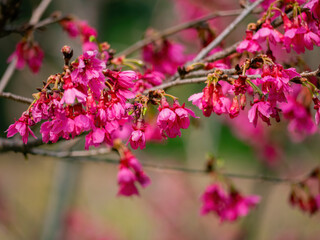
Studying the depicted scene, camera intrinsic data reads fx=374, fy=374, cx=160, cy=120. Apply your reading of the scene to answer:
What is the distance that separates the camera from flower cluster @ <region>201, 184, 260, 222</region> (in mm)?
2244

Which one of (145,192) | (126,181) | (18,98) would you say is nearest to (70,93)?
(18,98)

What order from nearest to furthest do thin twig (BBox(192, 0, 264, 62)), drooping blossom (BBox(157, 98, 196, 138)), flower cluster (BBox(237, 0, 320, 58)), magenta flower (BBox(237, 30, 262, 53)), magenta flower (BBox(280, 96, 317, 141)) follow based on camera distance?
drooping blossom (BBox(157, 98, 196, 138)) < flower cluster (BBox(237, 0, 320, 58)) < magenta flower (BBox(237, 30, 262, 53)) < thin twig (BBox(192, 0, 264, 62)) < magenta flower (BBox(280, 96, 317, 141))

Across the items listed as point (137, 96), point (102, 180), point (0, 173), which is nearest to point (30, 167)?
point (0, 173)

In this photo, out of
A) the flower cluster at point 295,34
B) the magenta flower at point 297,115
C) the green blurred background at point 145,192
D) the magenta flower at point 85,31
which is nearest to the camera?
the flower cluster at point 295,34

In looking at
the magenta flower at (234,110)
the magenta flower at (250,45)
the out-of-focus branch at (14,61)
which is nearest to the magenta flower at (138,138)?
the magenta flower at (234,110)

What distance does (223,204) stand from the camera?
2.29 metres

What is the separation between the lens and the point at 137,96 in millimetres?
1360

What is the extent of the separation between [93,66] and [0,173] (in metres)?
10.2

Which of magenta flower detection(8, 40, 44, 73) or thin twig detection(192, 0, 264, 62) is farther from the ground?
thin twig detection(192, 0, 264, 62)

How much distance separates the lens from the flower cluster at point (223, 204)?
2.24 meters

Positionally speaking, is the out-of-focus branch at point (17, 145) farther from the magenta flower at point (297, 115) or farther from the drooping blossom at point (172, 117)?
the magenta flower at point (297, 115)

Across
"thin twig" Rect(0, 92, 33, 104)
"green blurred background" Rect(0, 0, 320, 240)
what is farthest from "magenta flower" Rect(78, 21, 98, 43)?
"thin twig" Rect(0, 92, 33, 104)

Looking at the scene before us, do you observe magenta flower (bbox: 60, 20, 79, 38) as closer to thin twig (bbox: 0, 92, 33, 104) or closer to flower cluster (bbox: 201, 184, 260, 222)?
thin twig (bbox: 0, 92, 33, 104)

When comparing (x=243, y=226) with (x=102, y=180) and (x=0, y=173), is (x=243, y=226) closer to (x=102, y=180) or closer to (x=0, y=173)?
(x=102, y=180)
